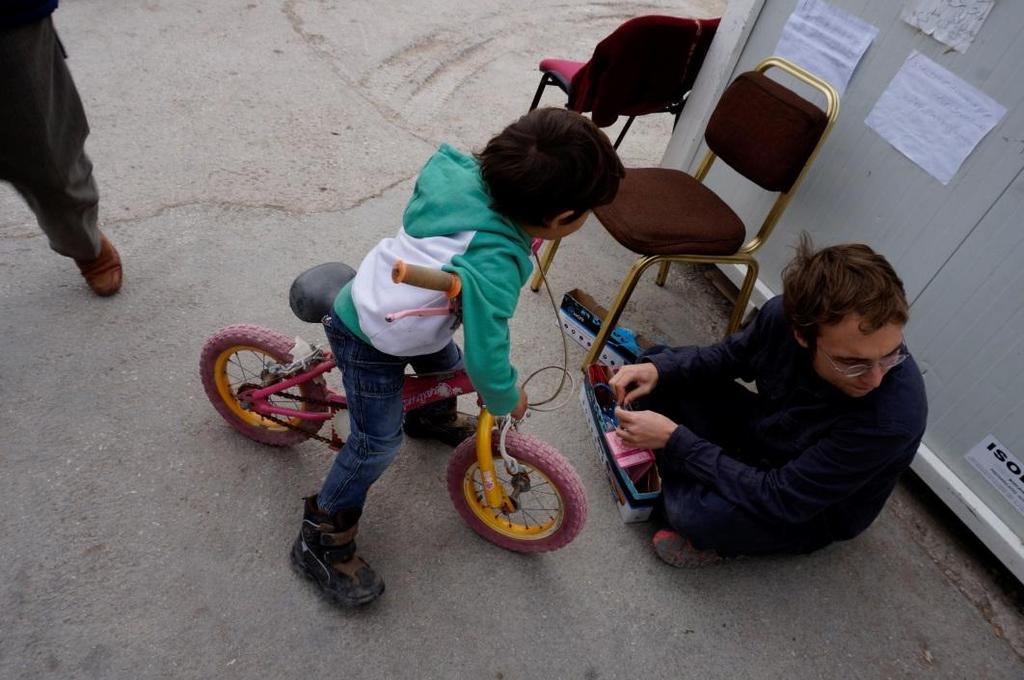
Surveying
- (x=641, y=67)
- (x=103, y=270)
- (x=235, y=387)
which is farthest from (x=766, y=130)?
(x=103, y=270)

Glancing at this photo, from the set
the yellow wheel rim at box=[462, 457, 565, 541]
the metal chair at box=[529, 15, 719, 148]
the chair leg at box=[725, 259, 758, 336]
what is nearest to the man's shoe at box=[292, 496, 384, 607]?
the yellow wheel rim at box=[462, 457, 565, 541]

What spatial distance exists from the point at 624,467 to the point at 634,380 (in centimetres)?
31

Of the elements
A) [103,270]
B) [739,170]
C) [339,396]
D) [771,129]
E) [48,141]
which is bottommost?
[103,270]

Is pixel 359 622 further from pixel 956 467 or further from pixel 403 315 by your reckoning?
pixel 956 467

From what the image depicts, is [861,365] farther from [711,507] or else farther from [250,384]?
[250,384]

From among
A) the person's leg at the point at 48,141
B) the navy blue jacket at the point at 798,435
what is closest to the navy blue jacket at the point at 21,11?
the person's leg at the point at 48,141

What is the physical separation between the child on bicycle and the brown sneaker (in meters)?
1.42

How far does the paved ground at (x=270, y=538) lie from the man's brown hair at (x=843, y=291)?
1018 millimetres

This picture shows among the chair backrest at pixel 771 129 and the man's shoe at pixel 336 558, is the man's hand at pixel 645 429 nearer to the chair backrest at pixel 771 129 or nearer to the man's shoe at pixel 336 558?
the man's shoe at pixel 336 558

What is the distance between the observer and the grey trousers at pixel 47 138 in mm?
1809

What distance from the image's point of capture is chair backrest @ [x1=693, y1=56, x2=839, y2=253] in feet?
7.52

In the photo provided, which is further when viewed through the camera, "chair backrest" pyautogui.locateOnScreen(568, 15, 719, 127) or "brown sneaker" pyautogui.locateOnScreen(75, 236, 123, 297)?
"chair backrest" pyautogui.locateOnScreen(568, 15, 719, 127)

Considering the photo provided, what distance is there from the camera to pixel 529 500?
6.94ft

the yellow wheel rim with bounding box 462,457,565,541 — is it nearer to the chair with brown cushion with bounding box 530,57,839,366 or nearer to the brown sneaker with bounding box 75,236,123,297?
the chair with brown cushion with bounding box 530,57,839,366
